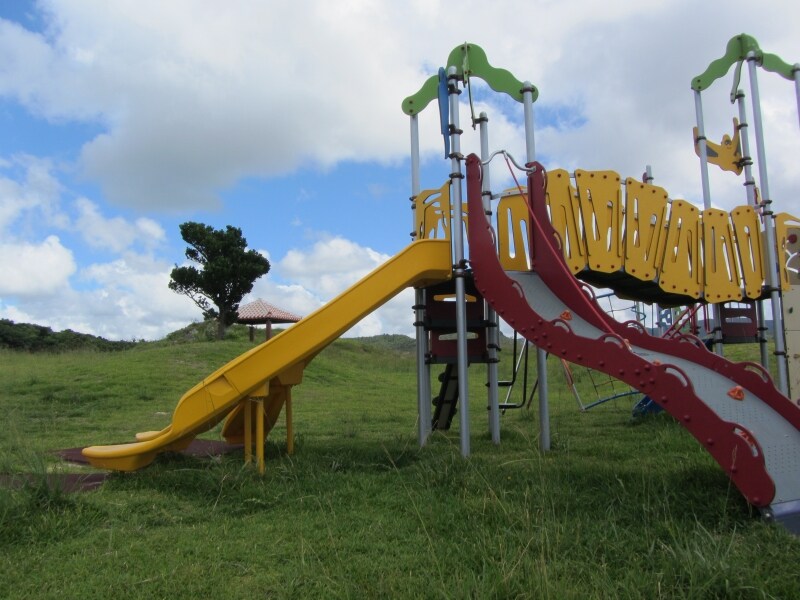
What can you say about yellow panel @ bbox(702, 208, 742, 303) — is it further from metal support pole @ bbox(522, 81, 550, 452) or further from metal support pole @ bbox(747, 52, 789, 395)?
metal support pole @ bbox(522, 81, 550, 452)

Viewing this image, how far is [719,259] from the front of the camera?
788 cm

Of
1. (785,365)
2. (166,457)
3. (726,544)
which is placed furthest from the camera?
(785,365)

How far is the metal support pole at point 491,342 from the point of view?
23.5 feet

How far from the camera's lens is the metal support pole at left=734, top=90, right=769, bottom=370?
8398 millimetres

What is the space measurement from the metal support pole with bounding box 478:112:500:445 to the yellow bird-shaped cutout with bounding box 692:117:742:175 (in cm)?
350

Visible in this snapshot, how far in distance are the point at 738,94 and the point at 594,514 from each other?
7198 mm

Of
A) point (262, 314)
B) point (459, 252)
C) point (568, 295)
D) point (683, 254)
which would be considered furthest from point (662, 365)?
point (262, 314)

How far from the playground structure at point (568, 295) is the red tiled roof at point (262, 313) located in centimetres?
1142

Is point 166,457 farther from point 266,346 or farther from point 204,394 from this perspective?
point 266,346

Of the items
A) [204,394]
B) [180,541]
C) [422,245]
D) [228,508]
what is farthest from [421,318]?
[180,541]

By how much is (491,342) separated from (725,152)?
4960mm

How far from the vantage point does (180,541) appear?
3842 mm

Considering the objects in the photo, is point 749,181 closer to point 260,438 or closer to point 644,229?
point 644,229

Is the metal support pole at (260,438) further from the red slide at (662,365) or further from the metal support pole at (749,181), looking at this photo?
the metal support pole at (749,181)
